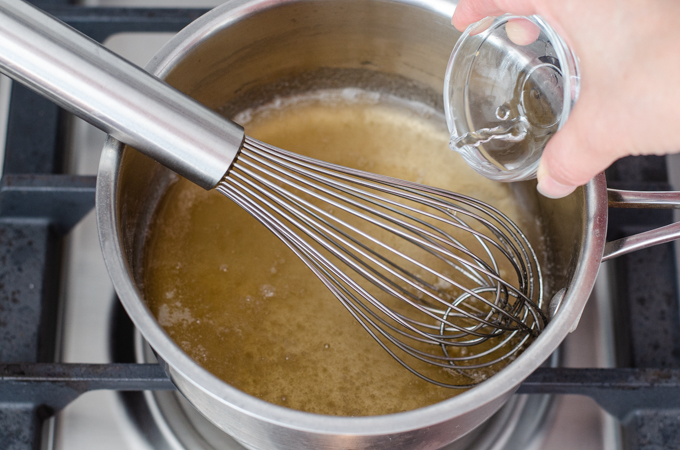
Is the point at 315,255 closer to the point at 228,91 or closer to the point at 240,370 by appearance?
the point at 240,370

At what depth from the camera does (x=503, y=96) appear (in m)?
0.56

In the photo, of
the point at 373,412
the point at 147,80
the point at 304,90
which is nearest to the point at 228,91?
the point at 304,90

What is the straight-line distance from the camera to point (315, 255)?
54cm

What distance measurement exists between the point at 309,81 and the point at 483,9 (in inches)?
10.9

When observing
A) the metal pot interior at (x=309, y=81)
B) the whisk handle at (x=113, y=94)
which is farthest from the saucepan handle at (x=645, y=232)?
the whisk handle at (x=113, y=94)

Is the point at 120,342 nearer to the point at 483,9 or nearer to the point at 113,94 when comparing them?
the point at 113,94

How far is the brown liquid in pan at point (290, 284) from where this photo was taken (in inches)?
22.5

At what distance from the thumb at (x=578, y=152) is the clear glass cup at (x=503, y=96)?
0.30 ft

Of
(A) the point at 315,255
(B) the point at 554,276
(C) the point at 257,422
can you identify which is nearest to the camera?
(C) the point at 257,422

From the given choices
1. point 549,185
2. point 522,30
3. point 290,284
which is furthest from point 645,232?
point 290,284

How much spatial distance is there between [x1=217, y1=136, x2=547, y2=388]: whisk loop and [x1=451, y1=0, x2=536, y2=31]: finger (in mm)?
160

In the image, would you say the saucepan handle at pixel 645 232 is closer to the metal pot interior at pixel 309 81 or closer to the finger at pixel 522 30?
the metal pot interior at pixel 309 81

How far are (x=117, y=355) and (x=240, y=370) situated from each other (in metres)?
0.13

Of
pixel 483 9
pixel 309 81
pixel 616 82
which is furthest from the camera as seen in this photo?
pixel 309 81
